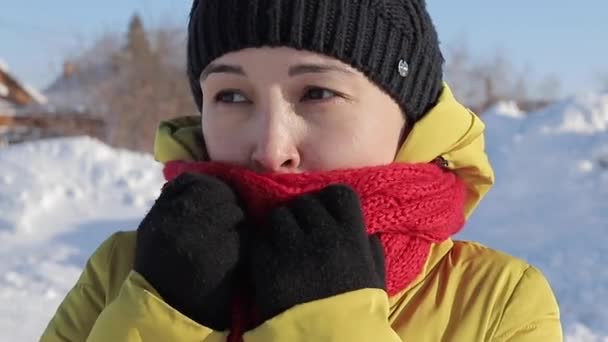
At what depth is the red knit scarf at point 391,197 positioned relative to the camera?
5.44 ft

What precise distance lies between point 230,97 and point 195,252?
0.38 metres

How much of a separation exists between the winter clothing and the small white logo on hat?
0.66ft

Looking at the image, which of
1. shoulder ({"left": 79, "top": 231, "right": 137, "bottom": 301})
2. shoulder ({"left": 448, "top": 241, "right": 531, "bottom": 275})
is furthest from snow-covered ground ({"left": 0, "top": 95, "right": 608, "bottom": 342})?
shoulder ({"left": 448, "top": 241, "right": 531, "bottom": 275})

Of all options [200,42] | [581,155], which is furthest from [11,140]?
[200,42]

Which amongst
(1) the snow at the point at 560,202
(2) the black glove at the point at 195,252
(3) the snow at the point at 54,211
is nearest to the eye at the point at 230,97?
(2) the black glove at the point at 195,252

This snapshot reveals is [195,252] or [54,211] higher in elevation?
[195,252]

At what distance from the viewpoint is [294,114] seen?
1.73m

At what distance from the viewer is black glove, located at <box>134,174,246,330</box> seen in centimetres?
155

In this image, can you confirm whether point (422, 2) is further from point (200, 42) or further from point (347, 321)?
point (347, 321)

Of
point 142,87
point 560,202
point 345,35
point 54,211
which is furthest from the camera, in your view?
point 142,87

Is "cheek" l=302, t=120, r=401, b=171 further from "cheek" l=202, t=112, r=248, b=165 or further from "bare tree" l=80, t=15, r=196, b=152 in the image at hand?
"bare tree" l=80, t=15, r=196, b=152

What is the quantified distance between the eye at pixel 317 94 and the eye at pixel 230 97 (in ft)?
0.40

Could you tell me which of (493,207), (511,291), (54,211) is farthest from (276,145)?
(493,207)

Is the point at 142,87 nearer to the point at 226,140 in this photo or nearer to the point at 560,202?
the point at 560,202
